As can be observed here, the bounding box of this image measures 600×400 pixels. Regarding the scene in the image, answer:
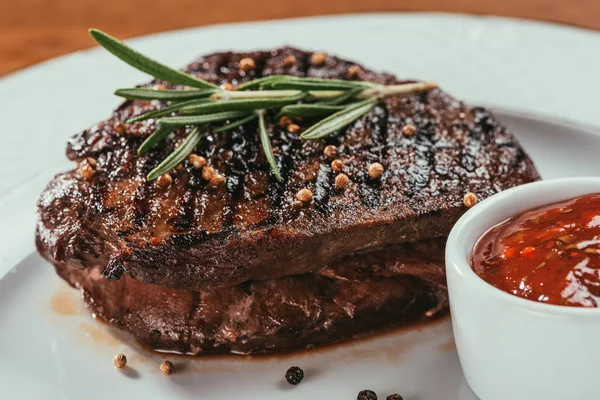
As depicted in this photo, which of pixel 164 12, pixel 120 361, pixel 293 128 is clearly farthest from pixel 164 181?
pixel 164 12

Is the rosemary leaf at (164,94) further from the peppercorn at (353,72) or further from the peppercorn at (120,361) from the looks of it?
the peppercorn at (120,361)

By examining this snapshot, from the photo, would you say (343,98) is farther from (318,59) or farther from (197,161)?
(197,161)

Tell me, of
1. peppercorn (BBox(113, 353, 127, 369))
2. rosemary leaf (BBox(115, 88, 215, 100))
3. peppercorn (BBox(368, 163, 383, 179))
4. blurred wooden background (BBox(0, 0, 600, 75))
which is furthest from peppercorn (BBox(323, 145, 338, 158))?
blurred wooden background (BBox(0, 0, 600, 75))

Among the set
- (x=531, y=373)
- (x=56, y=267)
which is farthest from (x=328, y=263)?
(x=56, y=267)

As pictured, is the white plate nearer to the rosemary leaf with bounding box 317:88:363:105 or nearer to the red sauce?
the red sauce

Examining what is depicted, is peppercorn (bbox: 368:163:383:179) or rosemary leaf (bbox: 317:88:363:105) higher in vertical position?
rosemary leaf (bbox: 317:88:363:105)

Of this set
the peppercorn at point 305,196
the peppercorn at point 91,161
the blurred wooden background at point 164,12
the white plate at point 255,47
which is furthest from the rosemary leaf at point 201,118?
the blurred wooden background at point 164,12
